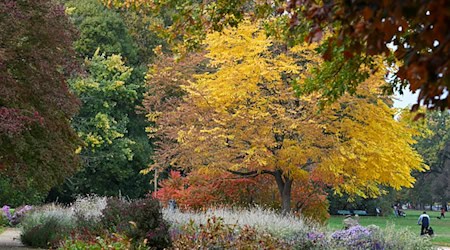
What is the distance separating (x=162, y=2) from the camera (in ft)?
32.8

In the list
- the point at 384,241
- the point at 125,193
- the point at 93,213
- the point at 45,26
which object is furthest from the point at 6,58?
the point at 125,193

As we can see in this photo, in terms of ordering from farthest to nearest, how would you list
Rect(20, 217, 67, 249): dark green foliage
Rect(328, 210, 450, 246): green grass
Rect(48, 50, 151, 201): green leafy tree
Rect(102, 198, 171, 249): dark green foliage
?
1. Rect(48, 50, 151, 201): green leafy tree
2. Rect(328, 210, 450, 246): green grass
3. Rect(20, 217, 67, 249): dark green foliage
4. Rect(102, 198, 171, 249): dark green foliage

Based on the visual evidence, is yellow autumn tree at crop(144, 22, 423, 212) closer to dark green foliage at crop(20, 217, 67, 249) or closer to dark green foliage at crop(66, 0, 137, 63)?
dark green foliage at crop(20, 217, 67, 249)

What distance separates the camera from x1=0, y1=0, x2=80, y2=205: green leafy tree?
57.8 ft

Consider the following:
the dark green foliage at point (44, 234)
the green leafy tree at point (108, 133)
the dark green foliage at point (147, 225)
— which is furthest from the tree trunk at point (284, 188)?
the green leafy tree at point (108, 133)

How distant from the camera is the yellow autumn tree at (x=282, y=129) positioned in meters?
23.6

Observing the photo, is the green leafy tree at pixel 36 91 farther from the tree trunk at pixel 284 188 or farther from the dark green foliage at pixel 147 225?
the tree trunk at pixel 284 188

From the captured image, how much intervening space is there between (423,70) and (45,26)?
1694 cm

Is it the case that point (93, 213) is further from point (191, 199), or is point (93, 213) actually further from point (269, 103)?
point (269, 103)

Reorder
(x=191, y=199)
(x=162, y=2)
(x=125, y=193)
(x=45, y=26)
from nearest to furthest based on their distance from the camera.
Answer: (x=162, y=2)
(x=45, y=26)
(x=191, y=199)
(x=125, y=193)

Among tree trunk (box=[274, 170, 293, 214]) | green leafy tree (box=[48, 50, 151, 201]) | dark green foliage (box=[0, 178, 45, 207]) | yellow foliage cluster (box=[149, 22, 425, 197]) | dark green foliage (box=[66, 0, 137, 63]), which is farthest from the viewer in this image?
dark green foliage (box=[66, 0, 137, 63])

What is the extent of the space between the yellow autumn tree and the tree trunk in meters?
0.03

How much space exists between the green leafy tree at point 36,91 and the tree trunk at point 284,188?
25.3 ft

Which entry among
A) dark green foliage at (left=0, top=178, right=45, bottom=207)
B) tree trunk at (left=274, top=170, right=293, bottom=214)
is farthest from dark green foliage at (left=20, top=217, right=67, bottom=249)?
dark green foliage at (left=0, top=178, right=45, bottom=207)
